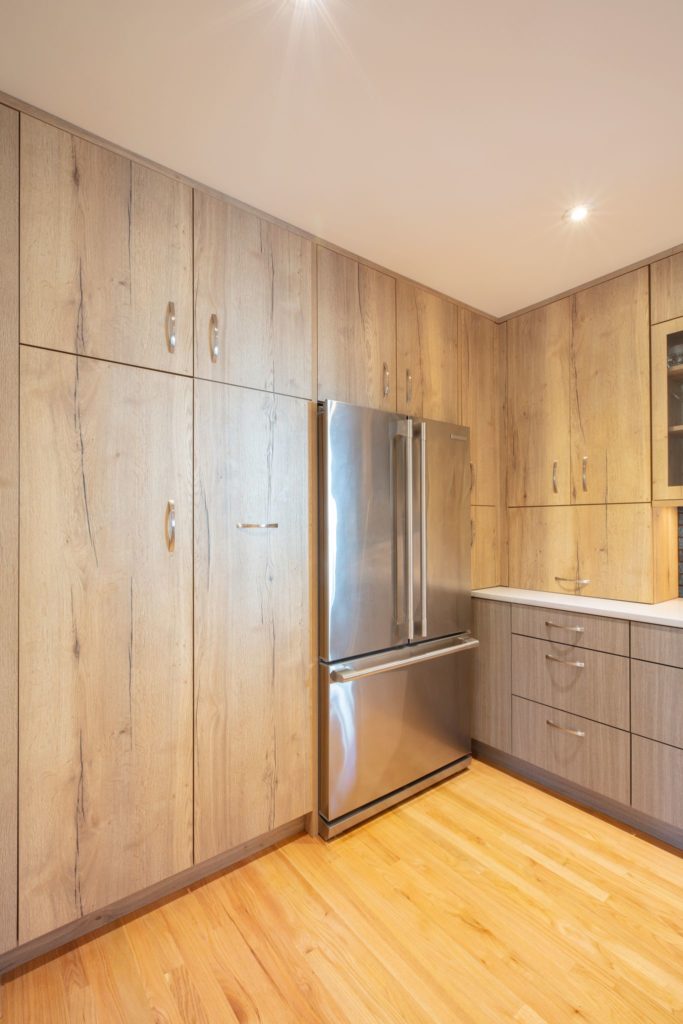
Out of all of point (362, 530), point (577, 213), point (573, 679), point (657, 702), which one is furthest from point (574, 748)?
point (577, 213)

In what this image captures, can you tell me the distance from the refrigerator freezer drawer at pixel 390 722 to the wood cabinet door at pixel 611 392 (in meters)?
1.08

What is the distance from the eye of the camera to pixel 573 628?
2184mm

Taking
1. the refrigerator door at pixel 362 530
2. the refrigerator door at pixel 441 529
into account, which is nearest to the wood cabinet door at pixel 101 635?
the refrigerator door at pixel 362 530

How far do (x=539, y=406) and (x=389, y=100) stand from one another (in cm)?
175

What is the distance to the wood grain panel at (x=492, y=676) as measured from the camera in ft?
8.05

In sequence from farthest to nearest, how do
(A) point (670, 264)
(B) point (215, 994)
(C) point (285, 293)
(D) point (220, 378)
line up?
1. (A) point (670, 264)
2. (C) point (285, 293)
3. (D) point (220, 378)
4. (B) point (215, 994)

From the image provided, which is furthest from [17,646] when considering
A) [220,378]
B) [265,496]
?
[220,378]

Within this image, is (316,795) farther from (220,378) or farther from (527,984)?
(220,378)

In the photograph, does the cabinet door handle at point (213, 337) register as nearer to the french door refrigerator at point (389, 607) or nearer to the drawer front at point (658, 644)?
the french door refrigerator at point (389, 607)

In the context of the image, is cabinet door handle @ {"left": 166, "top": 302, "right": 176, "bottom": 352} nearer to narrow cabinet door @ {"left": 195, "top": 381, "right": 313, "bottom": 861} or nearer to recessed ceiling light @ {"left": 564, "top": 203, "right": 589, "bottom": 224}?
narrow cabinet door @ {"left": 195, "top": 381, "right": 313, "bottom": 861}

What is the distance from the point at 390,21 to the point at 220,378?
106 centimetres

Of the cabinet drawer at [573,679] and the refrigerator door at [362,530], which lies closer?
the refrigerator door at [362,530]

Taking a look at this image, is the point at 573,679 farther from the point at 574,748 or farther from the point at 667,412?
the point at 667,412

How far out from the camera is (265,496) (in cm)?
183
